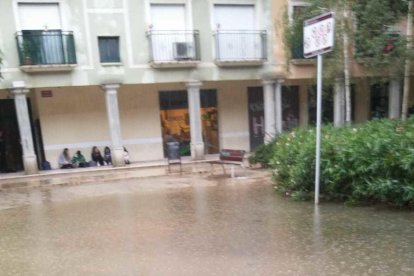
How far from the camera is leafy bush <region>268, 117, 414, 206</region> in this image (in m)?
5.71

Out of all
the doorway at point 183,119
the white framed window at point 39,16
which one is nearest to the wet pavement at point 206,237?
the white framed window at point 39,16

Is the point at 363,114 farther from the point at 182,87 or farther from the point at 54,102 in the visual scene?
the point at 54,102

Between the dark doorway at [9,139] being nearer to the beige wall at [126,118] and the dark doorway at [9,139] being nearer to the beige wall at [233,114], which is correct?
the beige wall at [126,118]

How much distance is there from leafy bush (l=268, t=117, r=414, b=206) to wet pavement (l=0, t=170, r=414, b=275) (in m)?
0.31

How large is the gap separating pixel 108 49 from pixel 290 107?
8921 mm

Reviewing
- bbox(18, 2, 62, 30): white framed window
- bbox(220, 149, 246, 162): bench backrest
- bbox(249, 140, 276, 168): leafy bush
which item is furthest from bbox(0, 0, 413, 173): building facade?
bbox(220, 149, 246, 162): bench backrest

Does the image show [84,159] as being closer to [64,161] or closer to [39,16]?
[64,161]

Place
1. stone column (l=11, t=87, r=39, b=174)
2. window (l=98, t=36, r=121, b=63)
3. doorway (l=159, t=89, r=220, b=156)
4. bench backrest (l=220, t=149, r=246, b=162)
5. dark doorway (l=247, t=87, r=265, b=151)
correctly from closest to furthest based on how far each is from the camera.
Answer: bench backrest (l=220, t=149, r=246, b=162) < stone column (l=11, t=87, r=39, b=174) < window (l=98, t=36, r=121, b=63) < doorway (l=159, t=89, r=220, b=156) < dark doorway (l=247, t=87, r=265, b=151)

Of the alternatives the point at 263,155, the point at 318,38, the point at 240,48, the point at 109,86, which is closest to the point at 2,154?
the point at 109,86

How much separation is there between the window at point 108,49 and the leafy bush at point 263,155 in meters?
6.29

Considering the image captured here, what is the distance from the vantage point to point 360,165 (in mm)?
6113

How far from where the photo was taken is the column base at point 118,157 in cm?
1485

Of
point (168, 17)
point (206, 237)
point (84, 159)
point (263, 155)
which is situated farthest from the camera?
point (84, 159)

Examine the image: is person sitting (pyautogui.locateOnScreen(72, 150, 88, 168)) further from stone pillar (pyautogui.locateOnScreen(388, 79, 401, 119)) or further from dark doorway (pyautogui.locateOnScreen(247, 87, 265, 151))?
stone pillar (pyautogui.locateOnScreen(388, 79, 401, 119))
